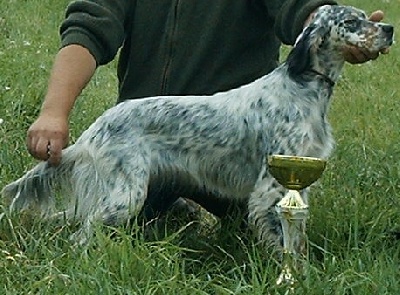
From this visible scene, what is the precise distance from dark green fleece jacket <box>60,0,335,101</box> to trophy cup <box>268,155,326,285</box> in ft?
4.38

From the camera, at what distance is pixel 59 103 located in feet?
13.3

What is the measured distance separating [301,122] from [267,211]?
39 centimetres

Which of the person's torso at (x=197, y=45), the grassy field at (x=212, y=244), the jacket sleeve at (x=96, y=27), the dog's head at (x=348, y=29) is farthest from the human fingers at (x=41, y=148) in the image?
the dog's head at (x=348, y=29)

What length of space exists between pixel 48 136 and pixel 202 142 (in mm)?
637

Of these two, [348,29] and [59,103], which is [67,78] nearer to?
[59,103]

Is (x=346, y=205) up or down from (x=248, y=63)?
down

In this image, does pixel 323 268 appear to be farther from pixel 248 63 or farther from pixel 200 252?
pixel 248 63

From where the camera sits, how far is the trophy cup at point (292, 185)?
3.26m

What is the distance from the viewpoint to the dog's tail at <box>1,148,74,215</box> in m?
4.12

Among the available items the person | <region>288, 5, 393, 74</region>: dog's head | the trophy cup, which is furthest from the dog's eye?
the trophy cup

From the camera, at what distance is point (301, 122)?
4.06m

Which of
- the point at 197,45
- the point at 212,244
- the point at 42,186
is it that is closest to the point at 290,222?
the point at 212,244

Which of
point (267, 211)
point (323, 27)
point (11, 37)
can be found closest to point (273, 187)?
point (267, 211)

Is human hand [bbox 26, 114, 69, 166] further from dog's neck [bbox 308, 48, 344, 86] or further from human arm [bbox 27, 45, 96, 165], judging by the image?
dog's neck [bbox 308, 48, 344, 86]
